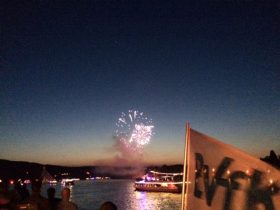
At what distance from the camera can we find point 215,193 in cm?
482

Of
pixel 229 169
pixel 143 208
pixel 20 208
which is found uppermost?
pixel 229 169

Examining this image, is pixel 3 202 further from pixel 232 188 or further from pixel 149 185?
pixel 149 185

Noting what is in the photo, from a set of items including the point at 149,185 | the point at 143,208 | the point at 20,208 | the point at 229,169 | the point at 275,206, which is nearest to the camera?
the point at 275,206

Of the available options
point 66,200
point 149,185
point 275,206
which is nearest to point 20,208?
point 66,200

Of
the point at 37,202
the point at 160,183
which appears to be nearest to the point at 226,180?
the point at 37,202

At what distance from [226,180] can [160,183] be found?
132 metres

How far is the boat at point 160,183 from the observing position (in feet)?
430

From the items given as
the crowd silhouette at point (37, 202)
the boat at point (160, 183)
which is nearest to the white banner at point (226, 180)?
the crowd silhouette at point (37, 202)

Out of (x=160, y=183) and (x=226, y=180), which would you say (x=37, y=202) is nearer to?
(x=226, y=180)

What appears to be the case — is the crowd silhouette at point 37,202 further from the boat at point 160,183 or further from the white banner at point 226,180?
the boat at point 160,183

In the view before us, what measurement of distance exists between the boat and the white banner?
128m

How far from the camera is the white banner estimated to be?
4.64m

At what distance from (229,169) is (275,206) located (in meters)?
0.64

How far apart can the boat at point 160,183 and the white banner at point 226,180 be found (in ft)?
419
